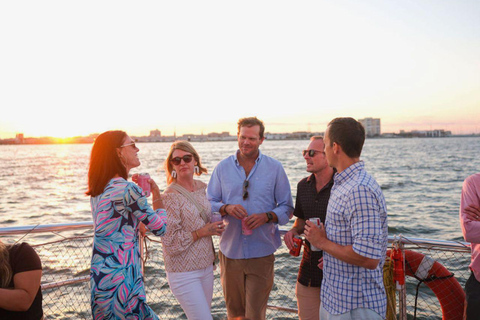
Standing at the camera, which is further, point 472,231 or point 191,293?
point 191,293

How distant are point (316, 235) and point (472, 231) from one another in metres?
1.21

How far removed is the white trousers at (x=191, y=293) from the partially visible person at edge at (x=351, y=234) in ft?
3.76

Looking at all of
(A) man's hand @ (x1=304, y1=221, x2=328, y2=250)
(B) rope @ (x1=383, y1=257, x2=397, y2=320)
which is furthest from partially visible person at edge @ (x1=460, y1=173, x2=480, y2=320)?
(A) man's hand @ (x1=304, y1=221, x2=328, y2=250)

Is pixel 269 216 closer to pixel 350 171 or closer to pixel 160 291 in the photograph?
pixel 350 171

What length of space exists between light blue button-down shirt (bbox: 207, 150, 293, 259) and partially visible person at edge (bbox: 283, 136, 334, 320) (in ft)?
0.84

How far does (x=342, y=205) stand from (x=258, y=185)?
5.05ft

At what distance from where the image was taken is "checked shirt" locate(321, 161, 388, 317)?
6.91ft

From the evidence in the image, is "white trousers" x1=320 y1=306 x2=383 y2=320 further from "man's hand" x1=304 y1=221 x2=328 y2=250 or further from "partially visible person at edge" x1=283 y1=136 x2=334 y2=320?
"partially visible person at edge" x1=283 y1=136 x2=334 y2=320

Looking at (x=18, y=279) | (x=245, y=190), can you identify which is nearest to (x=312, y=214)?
(x=245, y=190)

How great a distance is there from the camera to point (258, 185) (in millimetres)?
3723

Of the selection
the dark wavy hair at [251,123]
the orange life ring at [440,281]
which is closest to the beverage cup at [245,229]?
the dark wavy hair at [251,123]

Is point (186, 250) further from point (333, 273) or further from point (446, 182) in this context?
point (446, 182)

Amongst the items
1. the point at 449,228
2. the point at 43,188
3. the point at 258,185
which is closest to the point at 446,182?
the point at 449,228

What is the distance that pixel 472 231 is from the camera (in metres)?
2.69
